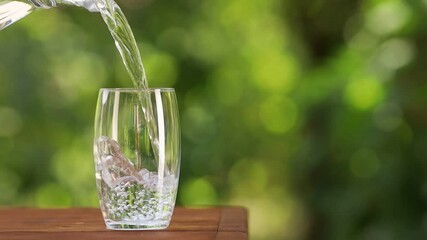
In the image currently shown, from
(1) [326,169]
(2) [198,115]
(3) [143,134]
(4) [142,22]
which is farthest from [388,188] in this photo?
(3) [143,134]

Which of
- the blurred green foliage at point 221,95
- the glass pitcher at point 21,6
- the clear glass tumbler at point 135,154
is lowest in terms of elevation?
the blurred green foliage at point 221,95

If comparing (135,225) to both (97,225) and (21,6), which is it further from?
(21,6)

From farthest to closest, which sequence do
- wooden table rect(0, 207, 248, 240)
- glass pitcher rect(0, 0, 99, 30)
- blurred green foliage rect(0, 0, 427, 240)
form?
blurred green foliage rect(0, 0, 427, 240) → glass pitcher rect(0, 0, 99, 30) → wooden table rect(0, 207, 248, 240)

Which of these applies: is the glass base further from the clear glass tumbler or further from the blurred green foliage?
the blurred green foliage

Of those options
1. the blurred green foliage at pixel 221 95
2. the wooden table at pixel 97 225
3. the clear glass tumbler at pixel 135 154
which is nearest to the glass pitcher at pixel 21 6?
the clear glass tumbler at pixel 135 154

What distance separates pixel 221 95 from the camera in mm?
4324

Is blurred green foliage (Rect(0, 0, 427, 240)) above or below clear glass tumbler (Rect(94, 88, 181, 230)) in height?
below

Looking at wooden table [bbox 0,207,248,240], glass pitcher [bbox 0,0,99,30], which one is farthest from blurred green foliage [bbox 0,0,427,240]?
glass pitcher [bbox 0,0,99,30]

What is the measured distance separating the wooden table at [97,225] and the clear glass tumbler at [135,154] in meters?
0.03

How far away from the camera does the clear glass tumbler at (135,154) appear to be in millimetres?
1590

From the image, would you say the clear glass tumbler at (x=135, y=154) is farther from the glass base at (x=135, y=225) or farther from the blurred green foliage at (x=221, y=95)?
the blurred green foliage at (x=221, y=95)

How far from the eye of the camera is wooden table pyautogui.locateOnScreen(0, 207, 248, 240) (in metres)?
→ 1.54

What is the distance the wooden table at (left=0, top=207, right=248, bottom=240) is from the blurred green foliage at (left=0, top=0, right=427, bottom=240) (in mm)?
1779

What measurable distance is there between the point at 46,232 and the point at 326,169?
7.28 ft
